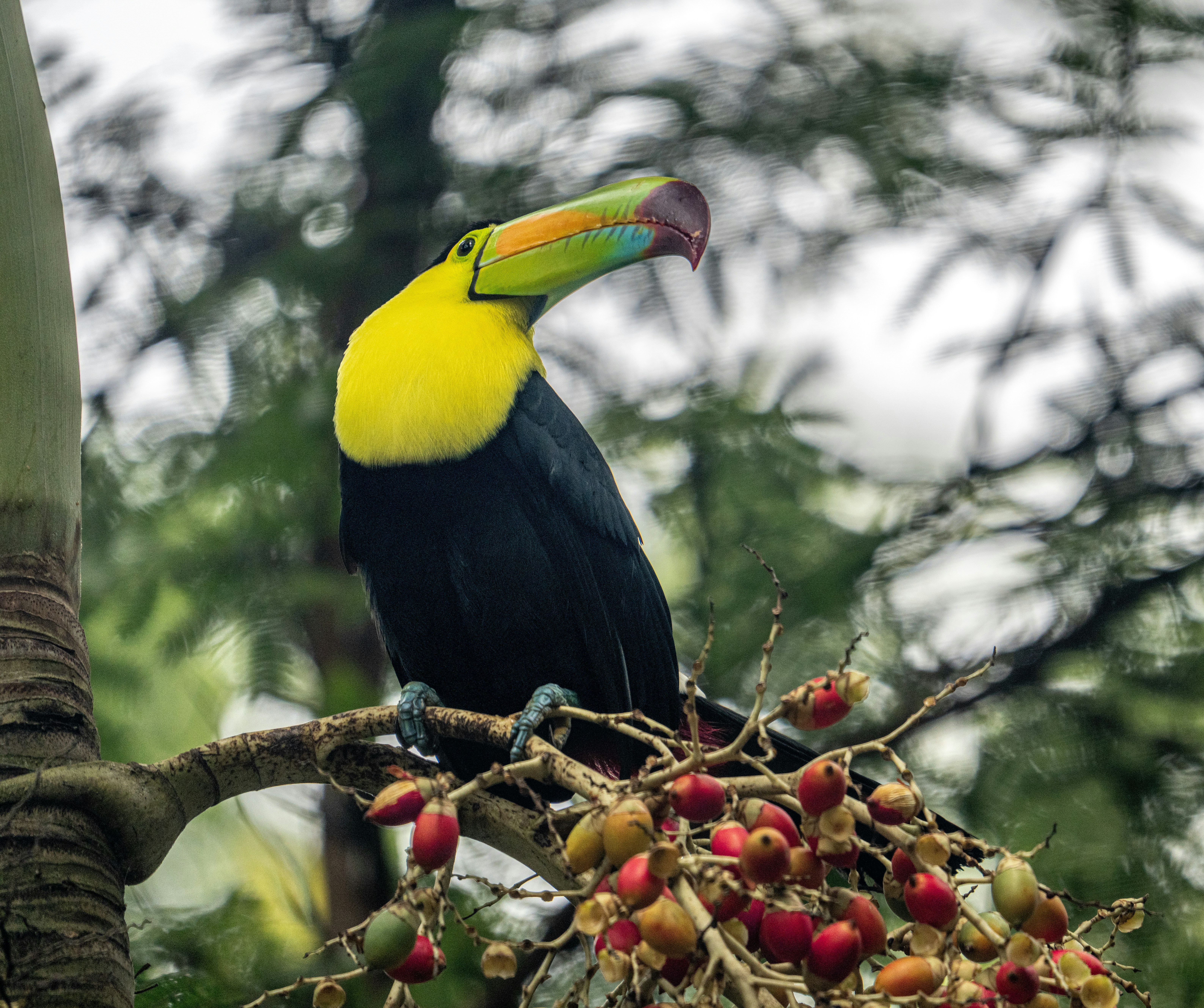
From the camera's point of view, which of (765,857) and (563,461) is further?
(563,461)

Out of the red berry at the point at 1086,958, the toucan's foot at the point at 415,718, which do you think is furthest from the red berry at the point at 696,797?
the toucan's foot at the point at 415,718

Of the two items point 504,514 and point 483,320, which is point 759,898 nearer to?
point 504,514

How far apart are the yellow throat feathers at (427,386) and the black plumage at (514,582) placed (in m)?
0.05

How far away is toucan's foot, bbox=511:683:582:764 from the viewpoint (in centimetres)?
189

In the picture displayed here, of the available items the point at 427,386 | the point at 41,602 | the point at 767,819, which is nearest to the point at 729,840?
the point at 767,819

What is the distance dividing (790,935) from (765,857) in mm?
134

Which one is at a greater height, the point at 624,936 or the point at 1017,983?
the point at 624,936

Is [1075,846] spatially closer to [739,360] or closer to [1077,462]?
[1077,462]

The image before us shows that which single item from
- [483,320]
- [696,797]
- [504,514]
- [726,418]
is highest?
[696,797]

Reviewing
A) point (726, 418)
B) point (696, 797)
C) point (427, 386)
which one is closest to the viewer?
point (696, 797)

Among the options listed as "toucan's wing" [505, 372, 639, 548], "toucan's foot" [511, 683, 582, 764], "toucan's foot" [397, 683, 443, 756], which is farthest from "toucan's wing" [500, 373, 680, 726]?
"toucan's foot" [397, 683, 443, 756]

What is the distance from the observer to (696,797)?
4.42 ft

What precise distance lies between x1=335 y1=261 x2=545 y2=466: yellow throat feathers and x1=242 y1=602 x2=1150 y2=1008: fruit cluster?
4.26 ft

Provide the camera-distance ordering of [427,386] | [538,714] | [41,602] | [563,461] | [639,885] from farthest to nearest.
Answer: [563,461] → [427,386] → [538,714] → [41,602] → [639,885]
